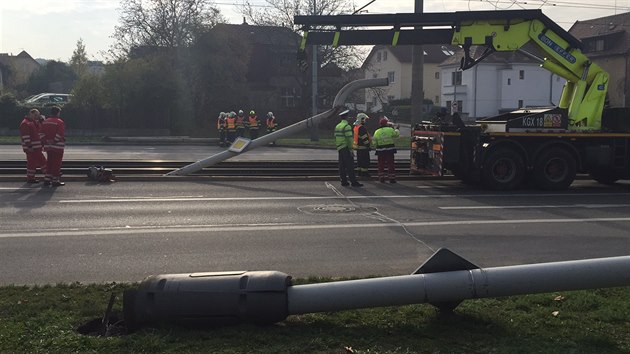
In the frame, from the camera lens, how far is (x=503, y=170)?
1578cm

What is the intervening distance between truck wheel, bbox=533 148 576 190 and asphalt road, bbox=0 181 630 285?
38 centimetres

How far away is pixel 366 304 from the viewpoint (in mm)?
5676

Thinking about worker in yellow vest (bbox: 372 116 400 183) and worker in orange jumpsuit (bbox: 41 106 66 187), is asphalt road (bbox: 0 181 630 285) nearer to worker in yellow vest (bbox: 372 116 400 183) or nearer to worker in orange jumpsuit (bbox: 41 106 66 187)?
worker in orange jumpsuit (bbox: 41 106 66 187)

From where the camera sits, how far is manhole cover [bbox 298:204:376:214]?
12.4 m

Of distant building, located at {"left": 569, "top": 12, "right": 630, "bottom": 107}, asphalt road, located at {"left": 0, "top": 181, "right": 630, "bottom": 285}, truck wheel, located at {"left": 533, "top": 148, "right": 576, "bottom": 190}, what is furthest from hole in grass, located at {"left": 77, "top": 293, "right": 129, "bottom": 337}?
distant building, located at {"left": 569, "top": 12, "right": 630, "bottom": 107}

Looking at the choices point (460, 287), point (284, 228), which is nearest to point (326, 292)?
point (460, 287)

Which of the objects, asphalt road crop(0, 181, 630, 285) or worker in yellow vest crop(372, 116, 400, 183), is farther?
worker in yellow vest crop(372, 116, 400, 183)

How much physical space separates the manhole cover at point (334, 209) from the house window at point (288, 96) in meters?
46.3

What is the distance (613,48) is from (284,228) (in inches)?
2172

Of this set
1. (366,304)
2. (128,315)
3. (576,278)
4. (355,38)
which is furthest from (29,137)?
(576,278)

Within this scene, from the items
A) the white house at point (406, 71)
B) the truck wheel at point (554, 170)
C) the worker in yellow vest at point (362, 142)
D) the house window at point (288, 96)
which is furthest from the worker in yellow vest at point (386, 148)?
the white house at point (406, 71)

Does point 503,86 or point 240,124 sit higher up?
point 503,86

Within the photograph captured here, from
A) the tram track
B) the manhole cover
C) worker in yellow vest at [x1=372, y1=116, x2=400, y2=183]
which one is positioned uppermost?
worker in yellow vest at [x1=372, y1=116, x2=400, y2=183]

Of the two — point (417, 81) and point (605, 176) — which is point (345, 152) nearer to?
point (605, 176)
